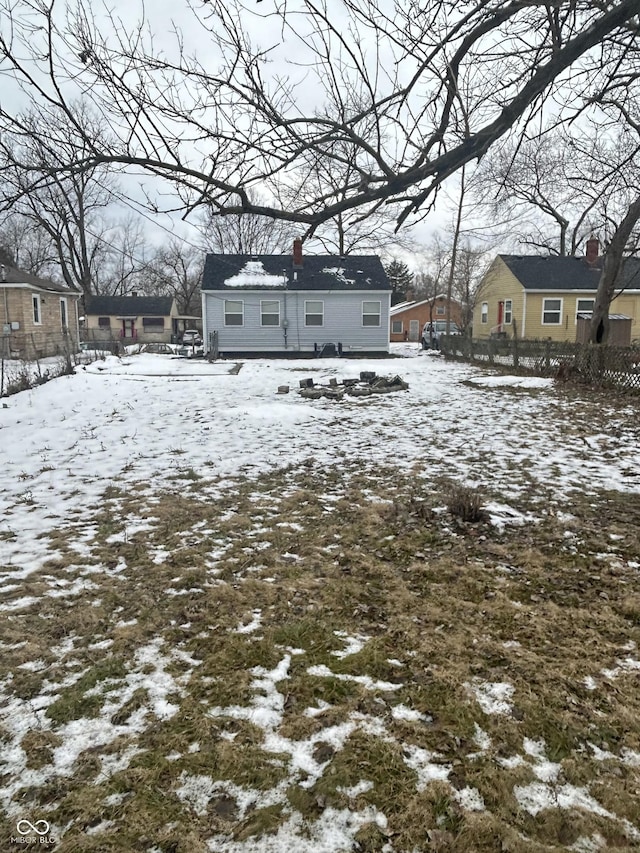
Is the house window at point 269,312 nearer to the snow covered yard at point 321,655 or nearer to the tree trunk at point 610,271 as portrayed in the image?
the tree trunk at point 610,271

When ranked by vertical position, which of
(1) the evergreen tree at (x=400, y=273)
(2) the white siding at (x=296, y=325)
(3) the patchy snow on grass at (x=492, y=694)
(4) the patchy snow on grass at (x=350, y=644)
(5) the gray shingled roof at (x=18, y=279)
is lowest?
(3) the patchy snow on grass at (x=492, y=694)

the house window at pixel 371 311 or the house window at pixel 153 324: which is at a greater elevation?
the house window at pixel 153 324

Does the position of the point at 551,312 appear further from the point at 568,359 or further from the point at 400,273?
the point at 400,273

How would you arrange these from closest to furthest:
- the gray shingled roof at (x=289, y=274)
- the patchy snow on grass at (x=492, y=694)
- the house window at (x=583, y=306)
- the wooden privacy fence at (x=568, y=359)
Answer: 1. the patchy snow on grass at (x=492, y=694)
2. the wooden privacy fence at (x=568, y=359)
3. the gray shingled roof at (x=289, y=274)
4. the house window at (x=583, y=306)

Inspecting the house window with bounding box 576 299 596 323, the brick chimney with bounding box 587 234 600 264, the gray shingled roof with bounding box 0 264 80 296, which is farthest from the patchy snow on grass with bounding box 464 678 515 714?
the gray shingled roof with bounding box 0 264 80 296

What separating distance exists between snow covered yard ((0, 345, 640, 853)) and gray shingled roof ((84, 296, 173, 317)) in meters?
46.2

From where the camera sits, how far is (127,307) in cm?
4947

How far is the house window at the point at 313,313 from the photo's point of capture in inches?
950

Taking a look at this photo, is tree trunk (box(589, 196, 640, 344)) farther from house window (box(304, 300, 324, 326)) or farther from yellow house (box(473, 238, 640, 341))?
house window (box(304, 300, 324, 326))

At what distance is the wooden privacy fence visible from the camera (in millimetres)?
11352

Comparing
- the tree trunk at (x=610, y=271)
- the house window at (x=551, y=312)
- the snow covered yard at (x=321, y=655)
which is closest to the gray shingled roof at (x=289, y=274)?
the house window at (x=551, y=312)

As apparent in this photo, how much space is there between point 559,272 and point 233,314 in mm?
16471

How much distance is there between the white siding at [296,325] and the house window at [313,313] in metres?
0.15

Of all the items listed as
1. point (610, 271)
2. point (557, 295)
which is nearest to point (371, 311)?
point (557, 295)
